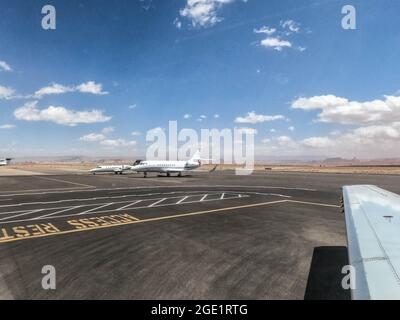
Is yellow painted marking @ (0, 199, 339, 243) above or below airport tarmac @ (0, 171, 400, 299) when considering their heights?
above

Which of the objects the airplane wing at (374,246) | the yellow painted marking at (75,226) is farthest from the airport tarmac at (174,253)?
the airplane wing at (374,246)

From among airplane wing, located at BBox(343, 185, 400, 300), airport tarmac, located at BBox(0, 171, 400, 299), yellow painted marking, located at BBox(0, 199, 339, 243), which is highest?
airplane wing, located at BBox(343, 185, 400, 300)

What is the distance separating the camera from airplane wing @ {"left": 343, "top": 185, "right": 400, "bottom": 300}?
3.47 m

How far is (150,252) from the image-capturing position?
11.8 meters

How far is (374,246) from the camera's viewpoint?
490cm

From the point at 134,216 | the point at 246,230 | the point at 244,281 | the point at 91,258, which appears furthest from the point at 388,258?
the point at 134,216

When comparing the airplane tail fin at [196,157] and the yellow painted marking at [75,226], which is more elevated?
the airplane tail fin at [196,157]

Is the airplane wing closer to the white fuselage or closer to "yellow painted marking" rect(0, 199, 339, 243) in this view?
"yellow painted marking" rect(0, 199, 339, 243)

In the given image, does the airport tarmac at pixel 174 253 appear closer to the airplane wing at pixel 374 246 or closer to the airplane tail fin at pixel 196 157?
the airplane wing at pixel 374 246

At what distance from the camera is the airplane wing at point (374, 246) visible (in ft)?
11.4

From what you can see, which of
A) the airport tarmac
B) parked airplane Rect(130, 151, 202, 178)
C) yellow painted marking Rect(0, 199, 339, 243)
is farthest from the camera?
parked airplane Rect(130, 151, 202, 178)

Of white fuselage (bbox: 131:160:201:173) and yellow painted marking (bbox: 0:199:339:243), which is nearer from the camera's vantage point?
yellow painted marking (bbox: 0:199:339:243)

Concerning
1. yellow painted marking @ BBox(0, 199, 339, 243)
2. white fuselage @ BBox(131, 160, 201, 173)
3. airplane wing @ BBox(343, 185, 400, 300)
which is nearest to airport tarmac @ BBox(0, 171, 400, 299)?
yellow painted marking @ BBox(0, 199, 339, 243)
